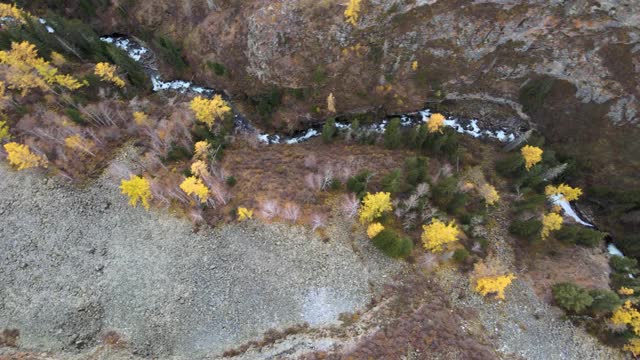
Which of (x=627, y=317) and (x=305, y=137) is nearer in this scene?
(x=627, y=317)

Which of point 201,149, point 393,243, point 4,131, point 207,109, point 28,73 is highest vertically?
Result: point 28,73

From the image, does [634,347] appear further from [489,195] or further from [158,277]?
[158,277]

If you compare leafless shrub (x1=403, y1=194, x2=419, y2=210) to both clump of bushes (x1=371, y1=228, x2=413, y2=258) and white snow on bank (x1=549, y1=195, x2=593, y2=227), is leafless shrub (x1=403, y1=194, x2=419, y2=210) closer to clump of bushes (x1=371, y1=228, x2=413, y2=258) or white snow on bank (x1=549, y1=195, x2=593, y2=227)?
clump of bushes (x1=371, y1=228, x2=413, y2=258)

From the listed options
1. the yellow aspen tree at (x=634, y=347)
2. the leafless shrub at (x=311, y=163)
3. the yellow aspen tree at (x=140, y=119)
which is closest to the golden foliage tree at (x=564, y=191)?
the yellow aspen tree at (x=634, y=347)

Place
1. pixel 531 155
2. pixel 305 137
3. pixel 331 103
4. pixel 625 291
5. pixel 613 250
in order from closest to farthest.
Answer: pixel 625 291 < pixel 531 155 < pixel 613 250 < pixel 331 103 < pixel 305 137

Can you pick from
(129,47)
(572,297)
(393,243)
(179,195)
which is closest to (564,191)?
(572,297)

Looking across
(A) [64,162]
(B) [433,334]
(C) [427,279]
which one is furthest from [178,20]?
(B) [433,334]

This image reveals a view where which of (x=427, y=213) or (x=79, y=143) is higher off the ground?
(x=79, y=143)
